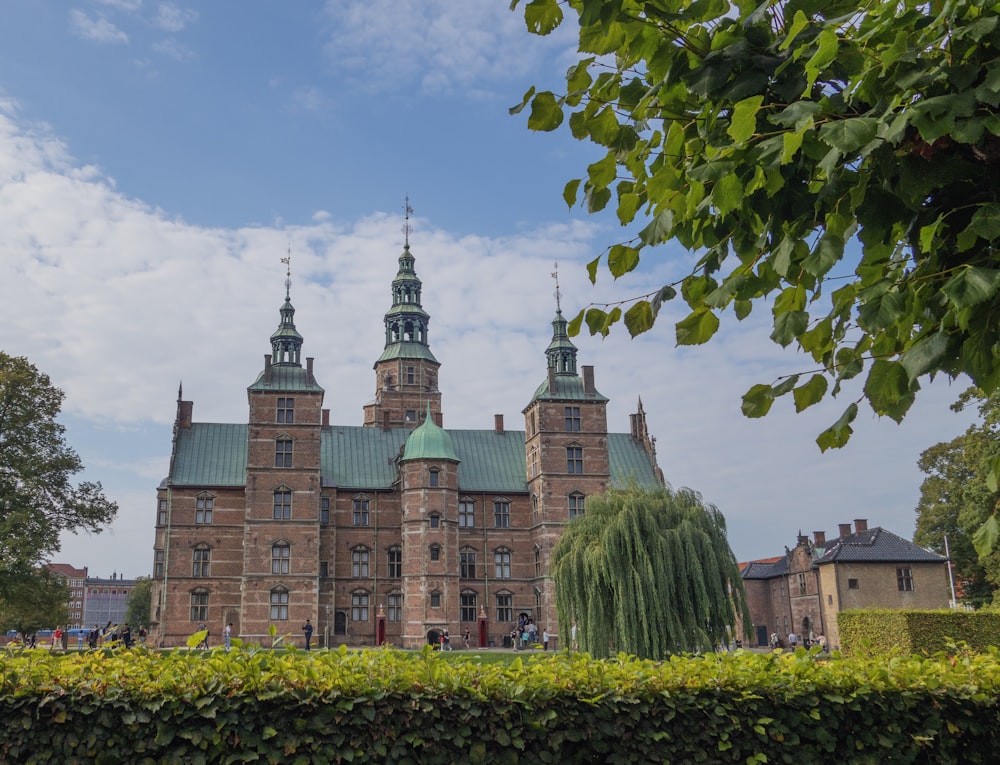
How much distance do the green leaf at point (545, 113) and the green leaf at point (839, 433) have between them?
2.11 m

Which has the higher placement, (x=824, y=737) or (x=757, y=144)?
(x=757, y=144)

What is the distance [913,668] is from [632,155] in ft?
21.1

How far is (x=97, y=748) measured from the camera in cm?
728

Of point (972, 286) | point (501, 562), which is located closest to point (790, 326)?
point (972, 286)

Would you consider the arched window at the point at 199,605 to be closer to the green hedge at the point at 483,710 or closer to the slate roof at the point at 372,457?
the slate roof at the point at 372,457

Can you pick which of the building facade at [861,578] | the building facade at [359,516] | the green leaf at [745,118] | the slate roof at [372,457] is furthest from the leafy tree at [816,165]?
the building facade at [861,578]

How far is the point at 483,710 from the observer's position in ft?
25.0

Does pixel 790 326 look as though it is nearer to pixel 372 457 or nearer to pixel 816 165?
pixel 816 165

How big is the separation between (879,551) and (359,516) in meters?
29.2

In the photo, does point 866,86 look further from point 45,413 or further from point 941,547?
point 941,547

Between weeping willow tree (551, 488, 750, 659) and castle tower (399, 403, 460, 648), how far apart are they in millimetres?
20287

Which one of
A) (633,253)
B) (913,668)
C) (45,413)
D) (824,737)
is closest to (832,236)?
(633,253)

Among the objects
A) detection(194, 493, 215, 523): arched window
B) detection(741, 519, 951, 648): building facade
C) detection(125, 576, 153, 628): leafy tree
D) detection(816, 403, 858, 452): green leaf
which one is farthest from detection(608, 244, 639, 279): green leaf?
detection(125, 576, 153, 628): leafy tree

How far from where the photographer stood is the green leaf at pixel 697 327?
4676 mm
